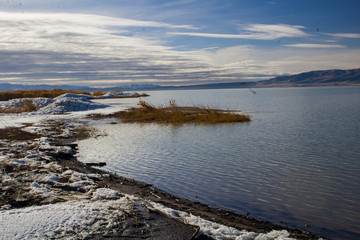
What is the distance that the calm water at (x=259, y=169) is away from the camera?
7.01m

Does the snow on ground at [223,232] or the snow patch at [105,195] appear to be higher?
the snow patch at [105,195]

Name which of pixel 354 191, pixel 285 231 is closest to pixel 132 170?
pixel 285 231

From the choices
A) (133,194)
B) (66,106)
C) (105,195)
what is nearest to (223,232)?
(105,195)

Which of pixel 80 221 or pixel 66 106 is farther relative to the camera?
pixel 66 106

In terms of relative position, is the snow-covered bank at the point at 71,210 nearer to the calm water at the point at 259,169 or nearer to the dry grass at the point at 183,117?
the calm water at the point at 259,169

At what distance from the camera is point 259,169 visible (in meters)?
10.5

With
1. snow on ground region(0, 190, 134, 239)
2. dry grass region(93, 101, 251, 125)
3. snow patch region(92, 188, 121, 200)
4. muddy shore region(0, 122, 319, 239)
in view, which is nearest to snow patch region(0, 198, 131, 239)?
snow on ground region(0, 190, 134, 239)

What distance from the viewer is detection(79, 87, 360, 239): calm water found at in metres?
7.01

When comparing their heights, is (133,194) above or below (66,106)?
below

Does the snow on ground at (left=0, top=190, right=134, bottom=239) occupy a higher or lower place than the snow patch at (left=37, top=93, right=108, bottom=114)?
lower

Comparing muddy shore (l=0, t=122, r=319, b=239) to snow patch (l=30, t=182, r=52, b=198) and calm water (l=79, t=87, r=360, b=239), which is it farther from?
calm water (l=79, t=87, r=360, b=239)

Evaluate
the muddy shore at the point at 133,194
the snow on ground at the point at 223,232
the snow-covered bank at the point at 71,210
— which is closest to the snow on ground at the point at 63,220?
the snow-covered bank at the point at 71,210

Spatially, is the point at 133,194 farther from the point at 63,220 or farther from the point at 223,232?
the point at 223,232

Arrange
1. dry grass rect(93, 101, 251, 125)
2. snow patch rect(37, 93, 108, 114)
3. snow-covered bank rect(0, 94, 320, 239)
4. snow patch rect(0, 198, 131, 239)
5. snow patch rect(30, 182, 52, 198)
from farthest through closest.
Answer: snow patch rect(37, 93, 108, 114)
dry grass rect(93, 101, 251, 125)
snow patch rect(30, 182, 52, 198)
snow-covered bank rect(0, 94, 320, 239)
snow patch rect(0, 198, 131, 239)
